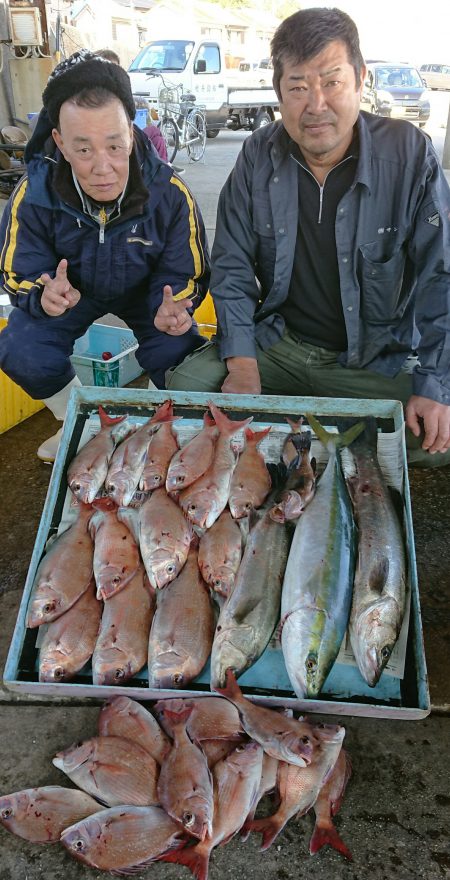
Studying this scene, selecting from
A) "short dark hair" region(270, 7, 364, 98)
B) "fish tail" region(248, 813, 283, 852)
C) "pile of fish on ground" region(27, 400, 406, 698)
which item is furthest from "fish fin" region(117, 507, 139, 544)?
"short dark hair" region(270, 7, 364, 98)

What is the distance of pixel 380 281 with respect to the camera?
9.57 ft

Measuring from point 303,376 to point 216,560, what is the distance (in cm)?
137

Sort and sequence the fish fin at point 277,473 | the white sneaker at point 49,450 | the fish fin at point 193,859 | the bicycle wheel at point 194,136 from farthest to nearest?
the bicycle wheel at point 194,136 → the white sneaker at point 49,450 → the fish fin at point 277,473 → the fish fin at point 193,859

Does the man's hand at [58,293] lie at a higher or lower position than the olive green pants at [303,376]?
higher

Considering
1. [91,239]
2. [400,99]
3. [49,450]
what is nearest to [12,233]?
[91,239]

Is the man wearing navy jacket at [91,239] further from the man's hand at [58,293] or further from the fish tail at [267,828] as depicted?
the fish tail at [267,828]

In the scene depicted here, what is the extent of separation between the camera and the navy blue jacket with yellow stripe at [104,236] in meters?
3.00

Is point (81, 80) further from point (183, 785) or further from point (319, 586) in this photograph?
point (183, 785)

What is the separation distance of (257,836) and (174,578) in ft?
2.51

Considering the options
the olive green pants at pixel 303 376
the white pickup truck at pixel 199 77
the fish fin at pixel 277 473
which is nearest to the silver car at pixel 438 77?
the white pickup truck at pixel 199 77

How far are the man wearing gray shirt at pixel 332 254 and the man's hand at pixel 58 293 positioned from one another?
652 mm

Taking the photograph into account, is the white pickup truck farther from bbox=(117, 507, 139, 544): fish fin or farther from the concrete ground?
the concrete ground

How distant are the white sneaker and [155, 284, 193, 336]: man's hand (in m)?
0.81

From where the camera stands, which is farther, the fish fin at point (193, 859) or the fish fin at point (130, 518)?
the fish fin at point (130, 518)
